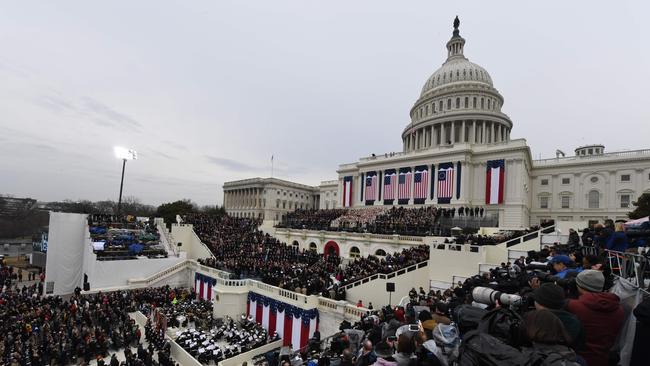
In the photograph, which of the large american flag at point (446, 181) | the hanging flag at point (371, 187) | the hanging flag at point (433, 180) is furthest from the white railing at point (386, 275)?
the hanging flag at point (371, 187)

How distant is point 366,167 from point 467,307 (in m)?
46.6

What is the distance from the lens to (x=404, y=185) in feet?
145

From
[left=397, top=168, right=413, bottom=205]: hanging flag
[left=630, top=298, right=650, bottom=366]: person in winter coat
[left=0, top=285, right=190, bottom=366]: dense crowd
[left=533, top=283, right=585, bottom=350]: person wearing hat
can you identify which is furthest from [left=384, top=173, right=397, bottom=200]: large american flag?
[left=533, top=283, right=585, bottom=350]: person wearing hat

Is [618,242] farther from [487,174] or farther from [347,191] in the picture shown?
[347,191]

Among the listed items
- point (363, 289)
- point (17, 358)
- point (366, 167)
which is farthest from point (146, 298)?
point (366, 167)

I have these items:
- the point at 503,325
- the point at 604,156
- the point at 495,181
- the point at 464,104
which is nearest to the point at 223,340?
the point at 503,325

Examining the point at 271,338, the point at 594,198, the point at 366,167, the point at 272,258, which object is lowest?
the point at 271,338

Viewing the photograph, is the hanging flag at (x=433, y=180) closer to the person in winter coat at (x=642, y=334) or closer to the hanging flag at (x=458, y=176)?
the hanging flag at (x=458, y=176)

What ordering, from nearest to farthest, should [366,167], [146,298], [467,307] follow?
[467,307] → [146,298] → [366,167]

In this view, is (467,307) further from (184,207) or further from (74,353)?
(184,207)

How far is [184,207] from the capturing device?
66.7 metres

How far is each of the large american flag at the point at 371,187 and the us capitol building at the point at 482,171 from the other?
0.16 m

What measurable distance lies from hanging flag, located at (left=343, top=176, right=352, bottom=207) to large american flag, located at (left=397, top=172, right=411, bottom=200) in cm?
1133

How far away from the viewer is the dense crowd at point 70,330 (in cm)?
1416
